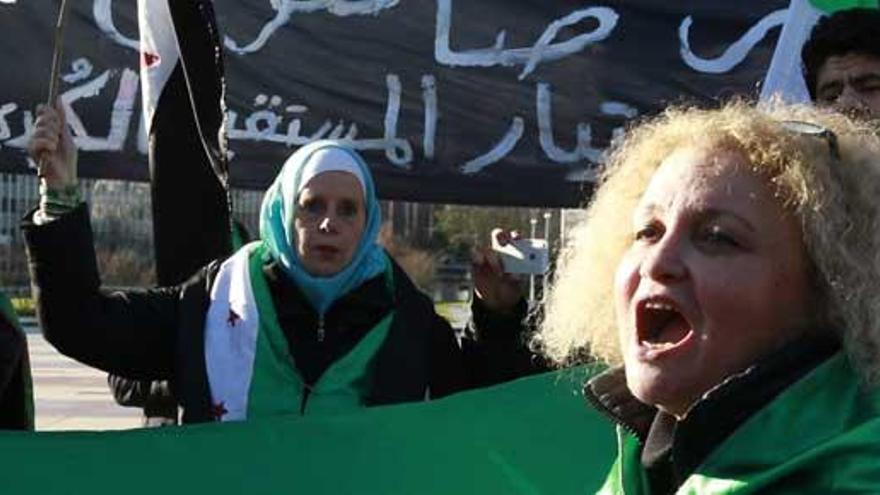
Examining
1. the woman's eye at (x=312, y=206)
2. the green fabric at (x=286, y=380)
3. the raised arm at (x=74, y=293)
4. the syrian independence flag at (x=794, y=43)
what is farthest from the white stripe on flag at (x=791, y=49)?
the raised arm at (x=74, y=293)

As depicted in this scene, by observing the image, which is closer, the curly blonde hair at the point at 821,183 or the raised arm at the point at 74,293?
the curly blonde hair at the point at 821,183

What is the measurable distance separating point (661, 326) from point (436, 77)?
210 cm

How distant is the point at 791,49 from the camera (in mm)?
3621

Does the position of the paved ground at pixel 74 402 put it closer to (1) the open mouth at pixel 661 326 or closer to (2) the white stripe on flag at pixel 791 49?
(2) the white stripe on flag at pixel 791 49

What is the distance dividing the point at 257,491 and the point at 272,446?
9cm

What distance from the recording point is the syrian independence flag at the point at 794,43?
3578 millimetres

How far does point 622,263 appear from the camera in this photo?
5.79 ft

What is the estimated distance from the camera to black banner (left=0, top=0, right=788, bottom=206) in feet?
11.9

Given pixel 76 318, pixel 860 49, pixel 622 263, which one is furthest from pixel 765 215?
pixel 76 318

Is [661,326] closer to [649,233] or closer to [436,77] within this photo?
[649,233]

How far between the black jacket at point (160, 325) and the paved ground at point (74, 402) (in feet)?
17.8

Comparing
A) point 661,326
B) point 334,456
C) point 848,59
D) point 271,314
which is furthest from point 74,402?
point 661,326

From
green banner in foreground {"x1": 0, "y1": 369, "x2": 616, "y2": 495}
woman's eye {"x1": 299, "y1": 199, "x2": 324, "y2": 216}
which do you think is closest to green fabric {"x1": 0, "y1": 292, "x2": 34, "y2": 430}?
green banner in foreground {"x1": 0, "y1": 369, "x2": 616, "y2": 495}

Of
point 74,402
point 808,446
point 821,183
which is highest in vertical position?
point 821,183
